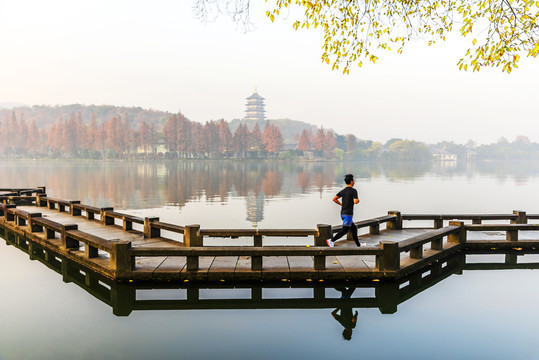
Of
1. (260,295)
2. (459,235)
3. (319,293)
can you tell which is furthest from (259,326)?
(459,235)

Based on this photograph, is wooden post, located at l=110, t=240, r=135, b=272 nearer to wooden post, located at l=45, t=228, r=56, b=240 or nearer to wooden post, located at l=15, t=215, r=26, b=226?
wooden post, located at l=45, t=228, r=56, b=240

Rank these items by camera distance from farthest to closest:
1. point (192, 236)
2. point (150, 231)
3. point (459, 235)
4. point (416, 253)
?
1. point (150, 231)
2. point (459, 235)
3. point (192, 236)
4. point (416, 253)

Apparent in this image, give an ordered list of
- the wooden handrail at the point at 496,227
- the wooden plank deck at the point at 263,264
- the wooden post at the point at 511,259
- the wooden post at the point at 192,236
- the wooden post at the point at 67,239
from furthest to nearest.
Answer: the wooden post at the point at 511,259, the wooden handrail at the point at 496,227, the wooden post at the point at 67,239, the wooden post at the point at 192,236, the wooden plank deck at the point at 263,264

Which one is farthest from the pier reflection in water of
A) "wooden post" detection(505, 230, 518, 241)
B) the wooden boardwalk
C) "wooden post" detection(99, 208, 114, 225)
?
"wooden post" detection(99, 208, 114, 225)

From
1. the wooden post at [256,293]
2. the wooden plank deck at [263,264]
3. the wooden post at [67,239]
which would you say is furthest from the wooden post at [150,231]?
the wooden post at [256,293]

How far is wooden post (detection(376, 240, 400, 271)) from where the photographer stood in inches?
328

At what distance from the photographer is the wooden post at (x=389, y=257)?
27.3ft

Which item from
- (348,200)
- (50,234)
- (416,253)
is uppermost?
(348,200)

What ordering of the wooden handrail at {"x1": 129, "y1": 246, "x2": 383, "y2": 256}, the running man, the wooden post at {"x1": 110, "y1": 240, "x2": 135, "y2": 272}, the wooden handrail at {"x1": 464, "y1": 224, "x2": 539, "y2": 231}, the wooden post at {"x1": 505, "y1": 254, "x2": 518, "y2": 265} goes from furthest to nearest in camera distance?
the wooden post at {"x1": 505, "y1": 254, "x2": 518, "y2": 265}
the wooden handrail at {"x1": 464, "y1": 224, "x2": 539, "y2": 231}
the running man
the wooden post at {"x1": 110, "y1": 240, "x2": 135, "y2": 272}
the wooden handrail at {"x1": 129, "y1": 246, "x2": 383, "y2": 256}

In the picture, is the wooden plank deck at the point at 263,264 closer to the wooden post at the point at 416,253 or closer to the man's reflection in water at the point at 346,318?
the wooden post at the point at 416,253

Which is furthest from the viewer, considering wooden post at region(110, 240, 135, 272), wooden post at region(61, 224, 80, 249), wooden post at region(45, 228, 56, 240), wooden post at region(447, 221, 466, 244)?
wooden post at region(45, 228, 56, 240)

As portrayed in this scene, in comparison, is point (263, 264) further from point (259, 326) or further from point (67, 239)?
point (67, 239)

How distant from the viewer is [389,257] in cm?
840

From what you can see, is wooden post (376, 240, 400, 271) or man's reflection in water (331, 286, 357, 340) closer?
man's reflection in water (331, 286, 357, 340)
